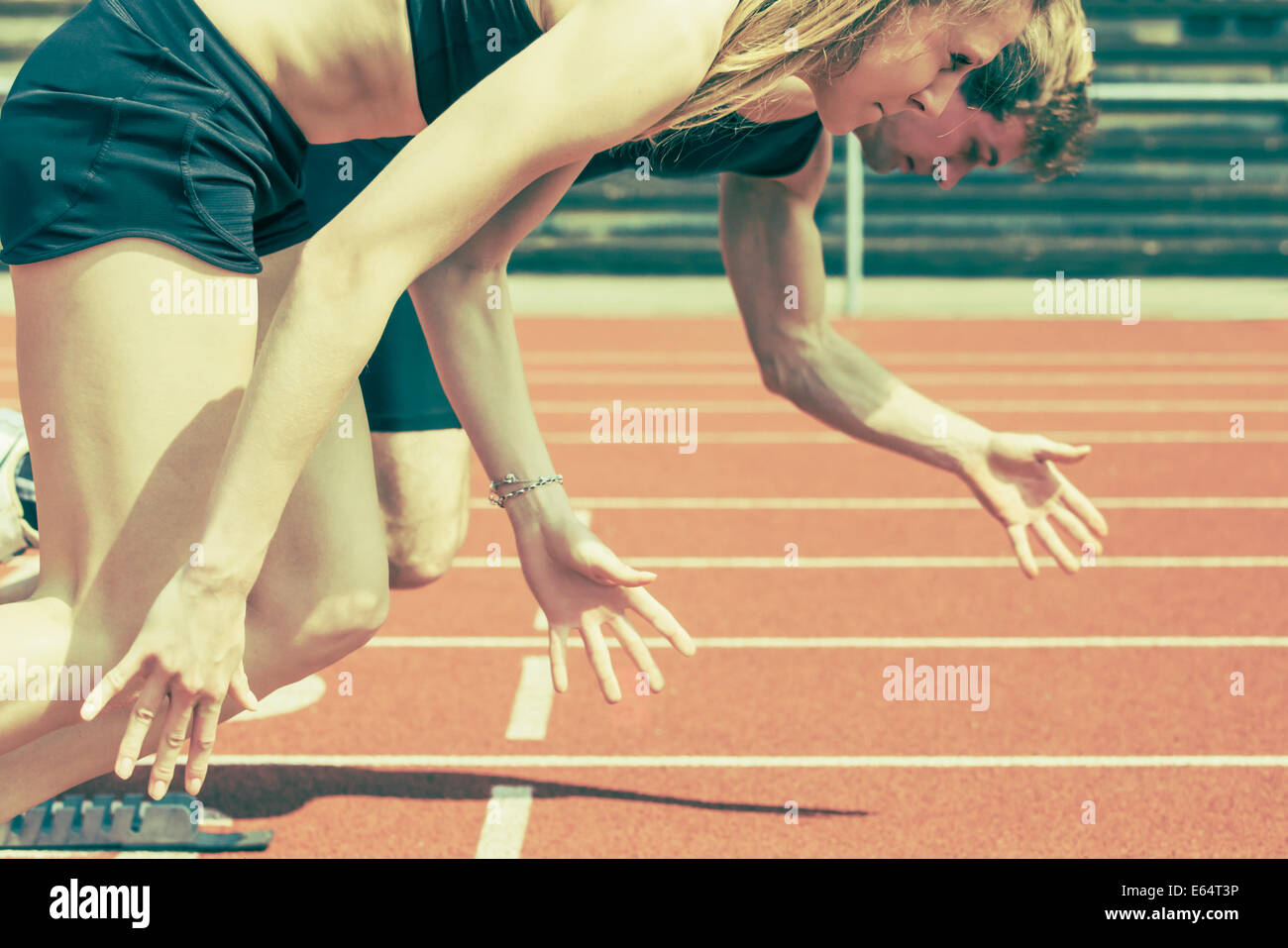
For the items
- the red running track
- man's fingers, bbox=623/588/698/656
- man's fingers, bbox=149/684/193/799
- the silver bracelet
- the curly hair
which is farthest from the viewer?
the red running track

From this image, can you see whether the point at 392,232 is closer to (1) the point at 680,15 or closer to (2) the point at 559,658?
(1) the point at 680,15

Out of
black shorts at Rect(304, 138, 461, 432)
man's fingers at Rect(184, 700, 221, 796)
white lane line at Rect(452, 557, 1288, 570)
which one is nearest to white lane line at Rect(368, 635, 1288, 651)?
white lane line at Rect(452, 557, 1288, 570)

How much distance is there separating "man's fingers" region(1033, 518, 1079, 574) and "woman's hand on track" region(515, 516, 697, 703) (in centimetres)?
74

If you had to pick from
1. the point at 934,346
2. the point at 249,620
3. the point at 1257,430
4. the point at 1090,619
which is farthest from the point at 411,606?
the point at 934,346

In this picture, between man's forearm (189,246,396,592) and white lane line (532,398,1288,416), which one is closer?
man's forearm (189,246,396,592)

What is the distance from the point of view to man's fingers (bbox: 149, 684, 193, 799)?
5.41 feet

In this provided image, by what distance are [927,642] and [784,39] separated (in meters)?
2.44

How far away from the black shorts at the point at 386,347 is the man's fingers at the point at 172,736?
1.01 metres

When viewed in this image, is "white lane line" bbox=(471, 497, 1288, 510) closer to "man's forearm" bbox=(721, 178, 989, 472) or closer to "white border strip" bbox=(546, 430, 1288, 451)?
"white border strip" bbox=(546, 430, 1288, 451)

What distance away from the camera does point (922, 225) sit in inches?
498

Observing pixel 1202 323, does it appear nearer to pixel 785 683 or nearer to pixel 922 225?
pixel 922 225

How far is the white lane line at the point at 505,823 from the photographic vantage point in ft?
8.41

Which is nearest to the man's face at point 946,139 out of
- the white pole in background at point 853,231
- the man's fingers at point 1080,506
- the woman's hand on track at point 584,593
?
the man's fingers at point 1080,506

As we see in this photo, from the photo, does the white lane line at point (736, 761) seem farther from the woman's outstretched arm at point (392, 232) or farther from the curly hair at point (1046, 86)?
the woman's outstretched arm at point (392, 232)
